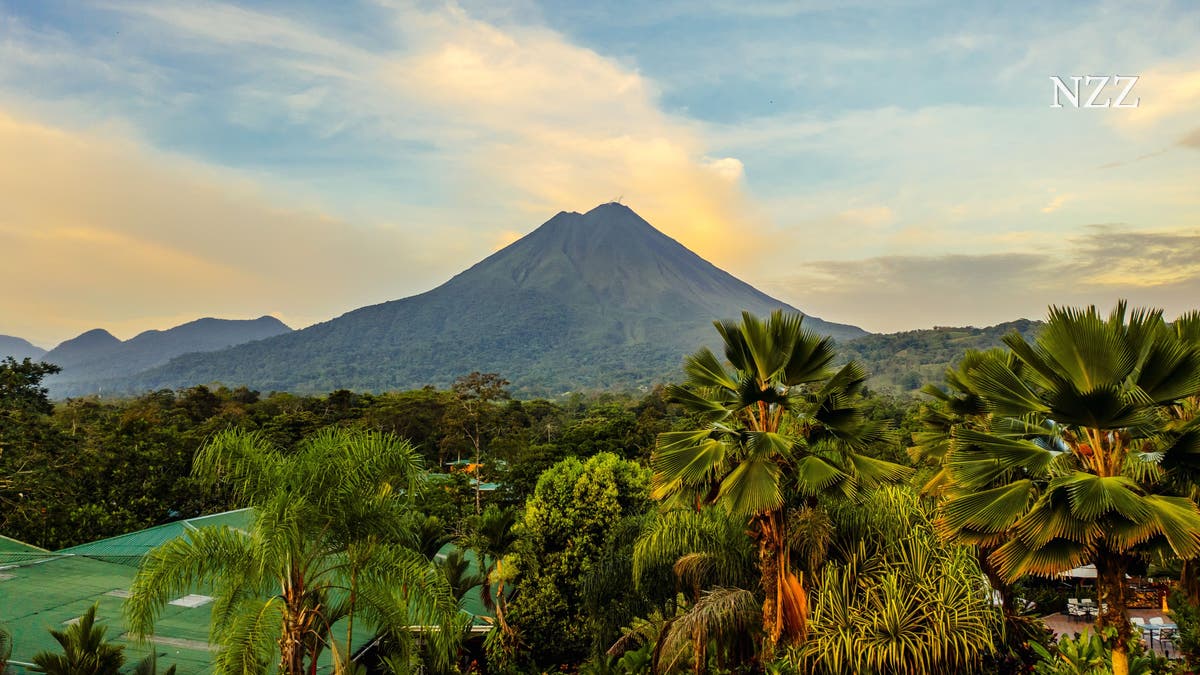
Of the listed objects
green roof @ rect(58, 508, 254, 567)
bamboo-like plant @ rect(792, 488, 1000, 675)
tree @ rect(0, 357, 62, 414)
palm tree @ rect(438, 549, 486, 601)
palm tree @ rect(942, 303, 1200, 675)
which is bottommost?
palm tree @ rect(438, 549, 486, 601)

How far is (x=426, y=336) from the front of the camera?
199 metres

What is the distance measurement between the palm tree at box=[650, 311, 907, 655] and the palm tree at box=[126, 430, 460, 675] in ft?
8.38

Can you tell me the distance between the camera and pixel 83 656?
5.98 metres

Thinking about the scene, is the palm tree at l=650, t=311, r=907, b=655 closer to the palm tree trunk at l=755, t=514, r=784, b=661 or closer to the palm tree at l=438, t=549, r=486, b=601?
the palm tree trunk at l=755, t=514, r=784, b=661

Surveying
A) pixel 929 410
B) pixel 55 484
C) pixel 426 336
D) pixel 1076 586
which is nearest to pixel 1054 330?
pixel 929 410

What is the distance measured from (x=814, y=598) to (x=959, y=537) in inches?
73.1

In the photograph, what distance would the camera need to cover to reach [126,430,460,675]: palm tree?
17.9 feet

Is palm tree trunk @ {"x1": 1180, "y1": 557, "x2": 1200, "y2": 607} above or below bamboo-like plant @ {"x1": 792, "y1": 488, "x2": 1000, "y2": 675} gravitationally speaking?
above

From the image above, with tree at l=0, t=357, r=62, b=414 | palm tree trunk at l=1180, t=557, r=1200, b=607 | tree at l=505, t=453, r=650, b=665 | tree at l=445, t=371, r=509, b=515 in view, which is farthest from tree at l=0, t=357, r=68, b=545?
palm tree trunk at l=1180, t=557, r=1200, b=607

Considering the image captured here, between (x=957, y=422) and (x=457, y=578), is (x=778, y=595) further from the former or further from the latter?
(x=457, y=578)

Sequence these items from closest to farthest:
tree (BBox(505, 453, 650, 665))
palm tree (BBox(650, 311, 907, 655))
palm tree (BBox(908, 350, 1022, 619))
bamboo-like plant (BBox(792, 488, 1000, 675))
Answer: bamboo-like plant (BBox(792, 488, 1000, 675)) → palm tree (BBox(650, 311, 907, 655)) → palm tree (BBox(908, 350, 1022, 619)) → tree (BBox(505, 453, 650, 665))

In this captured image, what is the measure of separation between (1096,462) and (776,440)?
2.13 m

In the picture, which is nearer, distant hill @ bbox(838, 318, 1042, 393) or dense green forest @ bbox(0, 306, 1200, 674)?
dense green forest @ bbox(0, 306, 1200, 674)

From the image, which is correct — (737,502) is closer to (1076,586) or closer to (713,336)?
(1076,586)
